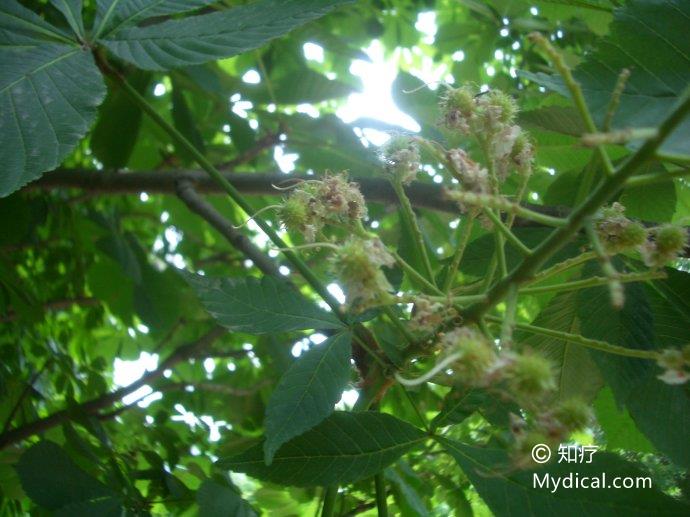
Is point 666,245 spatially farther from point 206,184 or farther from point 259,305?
point 206,184

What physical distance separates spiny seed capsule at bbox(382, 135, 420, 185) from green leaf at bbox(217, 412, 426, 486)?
0.91ft

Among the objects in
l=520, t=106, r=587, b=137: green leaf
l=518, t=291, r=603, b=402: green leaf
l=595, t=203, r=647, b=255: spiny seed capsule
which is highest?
l=520, t=106, r=587, b=137: green leaf

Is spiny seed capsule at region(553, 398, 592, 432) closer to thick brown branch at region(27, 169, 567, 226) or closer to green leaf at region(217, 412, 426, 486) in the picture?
green leaf at region(217, 412, 426, 486)

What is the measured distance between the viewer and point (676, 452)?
2.93 ft

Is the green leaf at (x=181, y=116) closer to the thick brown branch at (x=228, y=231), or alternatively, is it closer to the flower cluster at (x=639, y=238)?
the thick brown branch at (x=228, y=231)

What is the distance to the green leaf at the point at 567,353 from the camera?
1014 millimetres

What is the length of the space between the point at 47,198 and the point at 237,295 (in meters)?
1.24

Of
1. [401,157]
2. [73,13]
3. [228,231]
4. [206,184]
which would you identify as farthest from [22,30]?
[401,157]

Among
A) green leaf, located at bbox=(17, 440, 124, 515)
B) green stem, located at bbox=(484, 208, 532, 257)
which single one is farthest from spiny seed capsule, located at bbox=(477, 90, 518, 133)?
green leaf, located at bbox=(17, 440, 124, 515)

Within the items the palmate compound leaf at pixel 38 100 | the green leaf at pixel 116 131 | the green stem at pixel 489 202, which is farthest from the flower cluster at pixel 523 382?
the green leaf at pixel 116 131

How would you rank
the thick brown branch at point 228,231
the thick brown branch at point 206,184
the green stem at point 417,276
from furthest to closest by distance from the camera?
1. the thick brown branch at point 206,184
2. the thick brown branch at point 228,231
3. the green stem at point 417,276

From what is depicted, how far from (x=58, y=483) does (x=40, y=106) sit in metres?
0.52

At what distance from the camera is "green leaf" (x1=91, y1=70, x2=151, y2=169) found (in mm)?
1726

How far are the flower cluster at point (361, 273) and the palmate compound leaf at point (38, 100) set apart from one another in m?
0.45
